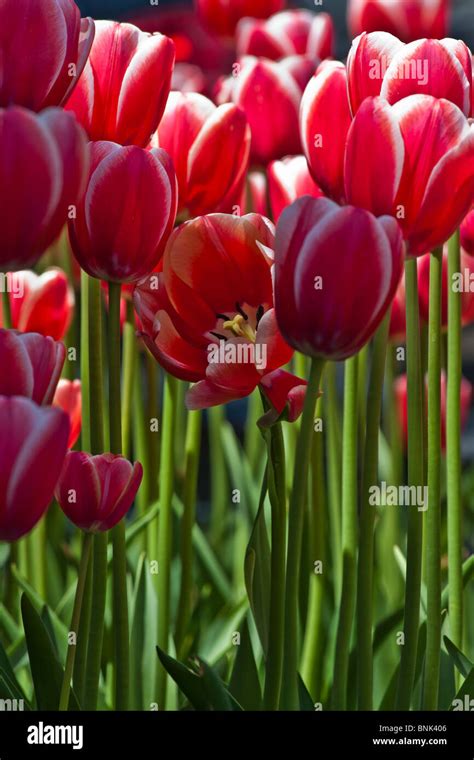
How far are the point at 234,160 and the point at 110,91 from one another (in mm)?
67

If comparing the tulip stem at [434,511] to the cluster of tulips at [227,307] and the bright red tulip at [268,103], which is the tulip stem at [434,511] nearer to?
the cluster of tulips at [227,307]

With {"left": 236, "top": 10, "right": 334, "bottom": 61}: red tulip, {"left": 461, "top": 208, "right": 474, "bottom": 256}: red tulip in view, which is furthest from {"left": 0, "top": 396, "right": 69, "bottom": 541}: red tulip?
{"left": 236, "top": 10, "right": 334, "bottom": 61}: red tulip

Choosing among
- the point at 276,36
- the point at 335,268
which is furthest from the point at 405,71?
the point at 276,36

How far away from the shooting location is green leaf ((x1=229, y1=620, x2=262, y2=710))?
0.39m

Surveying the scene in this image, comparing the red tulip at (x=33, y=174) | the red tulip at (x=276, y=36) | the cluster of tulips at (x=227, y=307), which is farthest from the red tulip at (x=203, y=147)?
the red tulip at (x=276, y=36)

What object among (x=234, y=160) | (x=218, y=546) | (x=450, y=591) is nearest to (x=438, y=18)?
(x=234, y=160)

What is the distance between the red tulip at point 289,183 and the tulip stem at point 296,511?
0.15 meters

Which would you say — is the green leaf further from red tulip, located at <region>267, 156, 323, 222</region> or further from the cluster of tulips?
red tulip, located at <region>267, 156, 323, 222</region>

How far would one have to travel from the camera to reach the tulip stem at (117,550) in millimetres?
327

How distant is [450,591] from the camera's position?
399mm

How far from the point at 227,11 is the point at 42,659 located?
1.51 ft

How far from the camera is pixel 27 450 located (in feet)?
0.94

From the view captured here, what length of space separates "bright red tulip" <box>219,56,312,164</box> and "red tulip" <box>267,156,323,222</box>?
65 millimetres

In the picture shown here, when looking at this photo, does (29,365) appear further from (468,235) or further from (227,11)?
(227,11)
